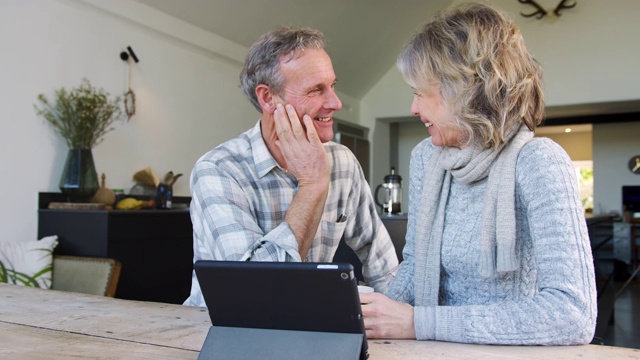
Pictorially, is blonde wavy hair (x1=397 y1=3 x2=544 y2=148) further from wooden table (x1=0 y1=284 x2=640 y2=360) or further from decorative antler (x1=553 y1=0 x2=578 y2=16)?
decorative antler (x1=553 y1=0 x2=578 y2=16)

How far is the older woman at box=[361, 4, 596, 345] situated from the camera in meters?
1.02

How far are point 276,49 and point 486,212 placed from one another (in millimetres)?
781

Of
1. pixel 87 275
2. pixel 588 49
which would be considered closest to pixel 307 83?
pixel 87 275

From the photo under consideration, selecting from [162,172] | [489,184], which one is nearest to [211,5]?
[162,172]

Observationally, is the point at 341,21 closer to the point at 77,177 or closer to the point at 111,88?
the point at 111,88

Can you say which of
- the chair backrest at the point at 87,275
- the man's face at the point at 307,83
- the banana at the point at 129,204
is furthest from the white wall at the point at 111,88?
the man's face at the point at 307,83

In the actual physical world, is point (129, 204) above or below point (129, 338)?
above

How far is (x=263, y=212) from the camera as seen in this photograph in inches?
63.9

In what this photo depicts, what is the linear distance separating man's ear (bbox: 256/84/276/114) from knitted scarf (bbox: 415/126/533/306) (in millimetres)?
503

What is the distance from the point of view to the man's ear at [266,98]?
1712mm

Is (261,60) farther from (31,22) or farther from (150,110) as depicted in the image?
(150,110)

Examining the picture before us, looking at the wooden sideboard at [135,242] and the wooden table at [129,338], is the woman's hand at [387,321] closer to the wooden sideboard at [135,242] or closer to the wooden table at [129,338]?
the wooden table at [129,338]

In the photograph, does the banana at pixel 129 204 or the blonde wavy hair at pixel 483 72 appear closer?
the blonde wavy hair at pixel 483 72

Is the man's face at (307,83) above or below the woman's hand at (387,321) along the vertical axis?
above
